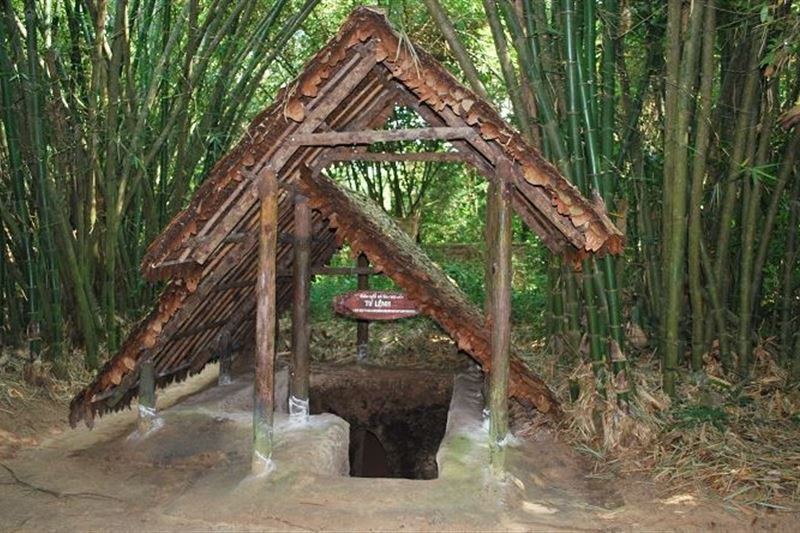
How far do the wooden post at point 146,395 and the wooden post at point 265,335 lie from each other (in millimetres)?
1134

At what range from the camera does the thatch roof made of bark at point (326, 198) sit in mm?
3791

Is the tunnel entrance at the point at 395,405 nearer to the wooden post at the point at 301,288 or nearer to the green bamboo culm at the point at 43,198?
the wooden post at the point at 301,288

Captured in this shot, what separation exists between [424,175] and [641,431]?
25.3ft

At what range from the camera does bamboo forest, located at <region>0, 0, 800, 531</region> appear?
13.1 ft

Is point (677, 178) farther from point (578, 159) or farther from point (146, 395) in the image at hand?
point (146, 395)

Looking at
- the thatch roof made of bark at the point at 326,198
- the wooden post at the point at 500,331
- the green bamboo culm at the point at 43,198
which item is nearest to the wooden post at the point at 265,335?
the thatch roof made of bark at the point at 326,198

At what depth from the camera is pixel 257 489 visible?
160 inches

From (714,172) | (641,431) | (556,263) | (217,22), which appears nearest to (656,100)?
(714,172)

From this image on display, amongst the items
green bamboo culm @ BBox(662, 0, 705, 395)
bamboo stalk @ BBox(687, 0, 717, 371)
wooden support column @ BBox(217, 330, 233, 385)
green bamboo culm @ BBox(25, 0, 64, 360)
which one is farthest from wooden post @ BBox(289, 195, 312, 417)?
bamboo stalk @ BBox(687, 0, 717, 371)

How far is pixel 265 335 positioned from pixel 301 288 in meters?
0.68

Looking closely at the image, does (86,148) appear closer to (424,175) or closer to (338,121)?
(338,121)

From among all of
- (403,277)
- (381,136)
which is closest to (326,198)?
(403,277)

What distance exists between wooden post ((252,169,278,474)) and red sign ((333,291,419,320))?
2.29 feet

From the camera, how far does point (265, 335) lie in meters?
4.28
